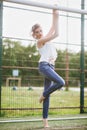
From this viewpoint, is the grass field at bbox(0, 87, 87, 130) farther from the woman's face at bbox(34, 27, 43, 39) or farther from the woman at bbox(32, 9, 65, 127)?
the woman's face at bbox(34, 27, 43, 39)

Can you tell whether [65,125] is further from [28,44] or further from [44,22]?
[44,22]

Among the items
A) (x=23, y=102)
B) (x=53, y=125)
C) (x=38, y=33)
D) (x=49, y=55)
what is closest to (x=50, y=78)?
(x=49, y=55)

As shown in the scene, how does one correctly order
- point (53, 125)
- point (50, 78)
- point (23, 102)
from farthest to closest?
point (23, 102) → point (53, 125) → point (50, 78)

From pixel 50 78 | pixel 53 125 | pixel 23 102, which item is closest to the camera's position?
pixel 50 78

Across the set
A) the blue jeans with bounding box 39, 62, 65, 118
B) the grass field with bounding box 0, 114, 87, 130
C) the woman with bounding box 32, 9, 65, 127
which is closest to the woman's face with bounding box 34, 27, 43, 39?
the woman with bounding box 32, 9, 65, 127

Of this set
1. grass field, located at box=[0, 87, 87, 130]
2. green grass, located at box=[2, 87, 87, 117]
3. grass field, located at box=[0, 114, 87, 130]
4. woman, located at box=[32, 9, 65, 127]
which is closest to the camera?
woman, located at box=[32, 9, 65, 127]

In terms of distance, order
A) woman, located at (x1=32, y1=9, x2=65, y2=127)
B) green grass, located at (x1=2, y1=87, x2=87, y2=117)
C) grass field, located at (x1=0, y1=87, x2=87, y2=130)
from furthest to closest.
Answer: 1. green grass, located at (x1=2, y1=87, x2=87, y2=117)
2. grass field, located at (x1=0, y1=87, x2=87, y2=130)
3. woman, located at (x1=32, y1=9, x2=65, y2=127)

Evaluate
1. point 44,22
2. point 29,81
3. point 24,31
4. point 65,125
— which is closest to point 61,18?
point 44,22

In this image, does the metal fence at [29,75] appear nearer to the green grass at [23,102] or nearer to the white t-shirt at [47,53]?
the green grass at [23,102]

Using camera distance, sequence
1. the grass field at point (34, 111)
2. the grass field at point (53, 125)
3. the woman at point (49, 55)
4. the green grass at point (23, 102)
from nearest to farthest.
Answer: the woman at point (49, 55) < the grass field at point (53, 125) < the grass field at point (34, 111) < the green grass at point (23, 102)

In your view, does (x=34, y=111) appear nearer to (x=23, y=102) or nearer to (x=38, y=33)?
(x=23, y=102)

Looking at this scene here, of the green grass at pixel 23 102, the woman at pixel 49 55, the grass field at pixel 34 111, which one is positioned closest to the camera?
the woman at pixel 49 55

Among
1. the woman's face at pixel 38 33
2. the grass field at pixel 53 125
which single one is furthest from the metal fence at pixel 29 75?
the woman's face at pixel 38 33

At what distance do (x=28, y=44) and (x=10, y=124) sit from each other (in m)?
2.19
